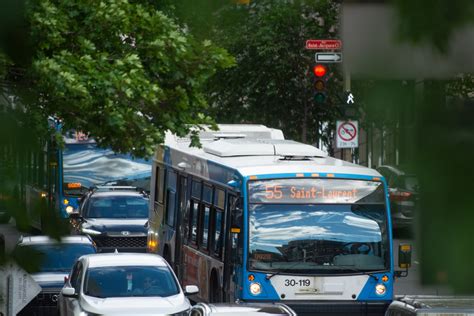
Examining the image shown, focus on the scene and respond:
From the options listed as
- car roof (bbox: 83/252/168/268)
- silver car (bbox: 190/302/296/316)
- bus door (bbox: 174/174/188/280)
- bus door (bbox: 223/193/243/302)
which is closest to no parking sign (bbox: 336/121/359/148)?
silver car (bbox: 190/302/296/316)

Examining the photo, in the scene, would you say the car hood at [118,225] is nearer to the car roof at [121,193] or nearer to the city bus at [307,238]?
the car roof at [121,193]

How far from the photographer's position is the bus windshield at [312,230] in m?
16.3

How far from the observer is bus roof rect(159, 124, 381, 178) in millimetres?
16812

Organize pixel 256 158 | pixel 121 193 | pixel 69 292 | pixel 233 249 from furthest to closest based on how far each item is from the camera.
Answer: pixel 121 193, pixel 256 158, pixel 233 249, pixel 69 292

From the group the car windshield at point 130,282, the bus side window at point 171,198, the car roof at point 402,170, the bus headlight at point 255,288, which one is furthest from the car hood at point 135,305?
the car roof at point 402,170

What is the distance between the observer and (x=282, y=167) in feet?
55.2

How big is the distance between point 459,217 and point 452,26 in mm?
248

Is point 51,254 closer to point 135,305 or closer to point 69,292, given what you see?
point 135,305

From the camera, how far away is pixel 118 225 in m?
27.5

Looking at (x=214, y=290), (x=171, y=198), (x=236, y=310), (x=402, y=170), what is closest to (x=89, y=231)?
(x=214, y=290)

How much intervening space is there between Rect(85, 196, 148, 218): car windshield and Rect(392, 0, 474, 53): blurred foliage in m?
26.4

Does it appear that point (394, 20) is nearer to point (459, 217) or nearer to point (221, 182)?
point (459, 217)

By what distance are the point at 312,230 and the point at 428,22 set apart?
14.8 meters

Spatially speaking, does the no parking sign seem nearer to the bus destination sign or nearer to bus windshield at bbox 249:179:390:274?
bus windshield at bbox 249:179:390:274
